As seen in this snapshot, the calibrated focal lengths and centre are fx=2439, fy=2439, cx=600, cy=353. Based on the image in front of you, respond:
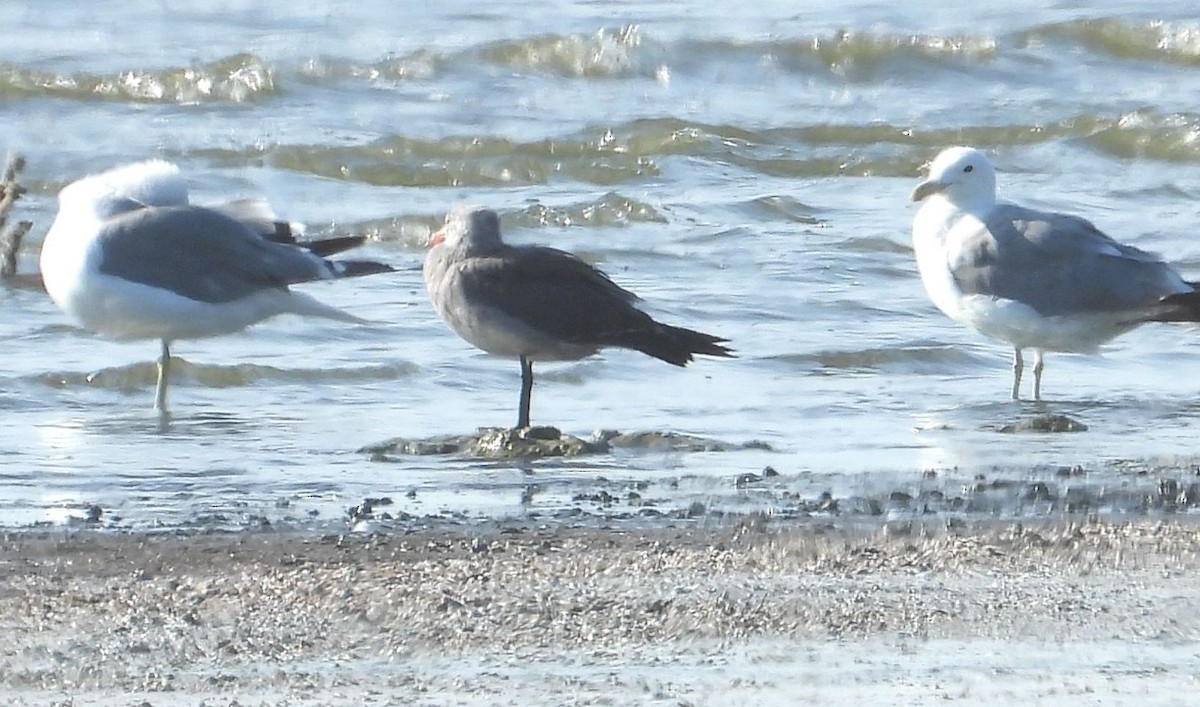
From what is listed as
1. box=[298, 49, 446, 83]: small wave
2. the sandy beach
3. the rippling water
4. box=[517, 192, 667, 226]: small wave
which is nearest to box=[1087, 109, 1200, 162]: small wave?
the rippling water

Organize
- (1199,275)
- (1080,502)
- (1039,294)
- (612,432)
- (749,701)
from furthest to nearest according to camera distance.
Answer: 1. (1199,275)
2. (1039,294)
3. (612,432)
4. (1080,502)
5. (749,701)

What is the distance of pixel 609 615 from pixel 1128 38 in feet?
45.0

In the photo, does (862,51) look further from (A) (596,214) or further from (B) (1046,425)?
(B) (1046,425)

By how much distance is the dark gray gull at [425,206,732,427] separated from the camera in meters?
7.27

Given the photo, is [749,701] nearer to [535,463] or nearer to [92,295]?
[535,463]

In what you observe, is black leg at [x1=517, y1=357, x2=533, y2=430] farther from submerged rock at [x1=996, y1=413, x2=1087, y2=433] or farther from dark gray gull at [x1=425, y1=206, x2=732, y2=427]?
submerged rock at [x1=996, y1=413, x2=1087, y2=433]

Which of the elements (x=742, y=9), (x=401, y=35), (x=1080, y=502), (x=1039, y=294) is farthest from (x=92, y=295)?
(x=742, y=9)

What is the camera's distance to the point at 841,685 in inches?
164

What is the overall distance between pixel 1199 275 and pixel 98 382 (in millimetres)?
4822

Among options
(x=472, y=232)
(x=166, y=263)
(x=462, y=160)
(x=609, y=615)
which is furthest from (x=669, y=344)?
(x=462, y=160)

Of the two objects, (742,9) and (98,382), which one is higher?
(742,9)

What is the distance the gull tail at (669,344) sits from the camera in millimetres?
7344

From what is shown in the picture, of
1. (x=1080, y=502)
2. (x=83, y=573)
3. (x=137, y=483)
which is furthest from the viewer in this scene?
(x=137, y=483)

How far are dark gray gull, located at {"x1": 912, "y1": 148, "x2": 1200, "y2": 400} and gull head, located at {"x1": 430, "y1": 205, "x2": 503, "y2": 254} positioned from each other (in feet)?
5.97
